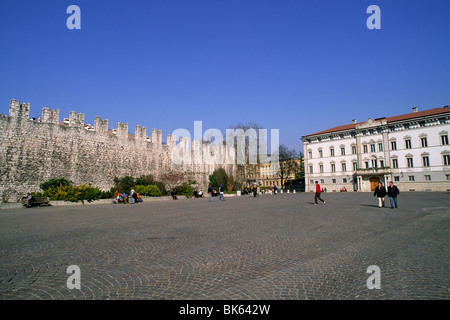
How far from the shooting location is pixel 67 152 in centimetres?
2352

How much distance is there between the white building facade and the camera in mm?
42250

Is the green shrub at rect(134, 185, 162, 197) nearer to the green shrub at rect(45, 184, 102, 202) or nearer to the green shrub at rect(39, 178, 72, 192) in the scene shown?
the green shrub at rect(45, 184, 102, 202)

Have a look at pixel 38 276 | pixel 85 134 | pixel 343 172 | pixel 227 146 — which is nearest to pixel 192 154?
pixel 227 146

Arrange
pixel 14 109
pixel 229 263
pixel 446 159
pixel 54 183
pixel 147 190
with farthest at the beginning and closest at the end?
pixel 446 159 → pixel 147 190 → pixel 54 183 → pixel 14 109 → pixel 229 263

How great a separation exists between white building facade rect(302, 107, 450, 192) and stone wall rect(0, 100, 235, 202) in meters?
36.4

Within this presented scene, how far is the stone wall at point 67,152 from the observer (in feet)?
64.5

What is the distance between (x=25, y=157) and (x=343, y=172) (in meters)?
52.0

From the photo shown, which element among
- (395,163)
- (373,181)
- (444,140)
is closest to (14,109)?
(373,181)

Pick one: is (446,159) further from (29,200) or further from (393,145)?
(29,200)

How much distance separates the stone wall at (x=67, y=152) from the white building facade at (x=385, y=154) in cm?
3638

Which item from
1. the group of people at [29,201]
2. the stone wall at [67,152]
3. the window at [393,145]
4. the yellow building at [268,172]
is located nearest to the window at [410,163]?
the window at [393,145]

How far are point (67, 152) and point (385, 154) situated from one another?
2003 inches

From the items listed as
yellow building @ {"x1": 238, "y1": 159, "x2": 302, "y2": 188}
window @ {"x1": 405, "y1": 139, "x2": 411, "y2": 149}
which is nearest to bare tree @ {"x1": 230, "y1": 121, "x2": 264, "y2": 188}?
yellow building @ {"x1": 238, "y1": 159, "x2": 302, "y2": 188}

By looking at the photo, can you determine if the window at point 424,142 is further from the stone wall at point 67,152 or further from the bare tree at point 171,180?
the stone wall at point 67,152
